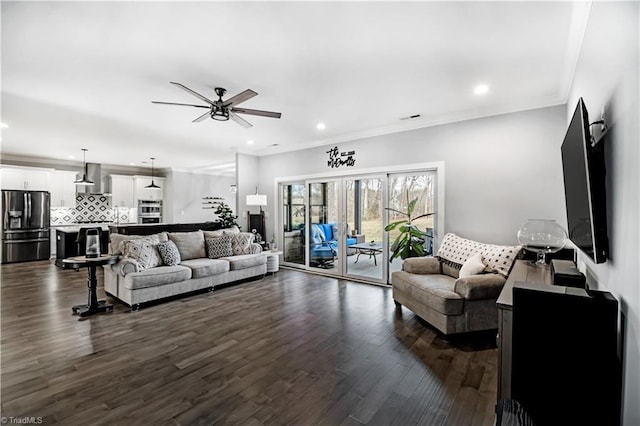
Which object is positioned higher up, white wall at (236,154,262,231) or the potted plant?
white wall at (236,154,262,231)

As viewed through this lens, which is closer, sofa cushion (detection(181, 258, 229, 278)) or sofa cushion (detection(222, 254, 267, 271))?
sofa cushion (detection(181, 258, 229, 278))

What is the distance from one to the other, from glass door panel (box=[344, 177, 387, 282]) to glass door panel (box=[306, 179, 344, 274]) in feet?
0.69

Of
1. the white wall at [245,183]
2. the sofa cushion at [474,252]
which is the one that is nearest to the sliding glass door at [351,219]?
the sofa cushion at [474,252]

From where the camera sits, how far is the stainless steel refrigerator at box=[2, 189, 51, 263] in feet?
23.6

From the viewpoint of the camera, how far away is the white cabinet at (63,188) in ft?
26.6

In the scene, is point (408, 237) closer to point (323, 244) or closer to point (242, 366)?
point (323, 244)

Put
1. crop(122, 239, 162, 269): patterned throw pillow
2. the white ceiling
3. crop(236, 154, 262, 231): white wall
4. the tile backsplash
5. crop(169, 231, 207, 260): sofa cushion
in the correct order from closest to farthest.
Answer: the white ceiling
crop(122, 239, 162, 269): patterned throw pillow
crop(169, 231, 207, 260): sofa cushion
crop(236, 154, 262, 231): white wall
the tile backsplash

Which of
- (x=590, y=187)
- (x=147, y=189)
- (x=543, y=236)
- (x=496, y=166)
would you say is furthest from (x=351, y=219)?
(x=147, y=189)

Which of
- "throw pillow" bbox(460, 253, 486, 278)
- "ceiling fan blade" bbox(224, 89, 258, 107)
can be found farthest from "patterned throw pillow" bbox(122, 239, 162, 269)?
"throw pillow" bbox(460, 253, 486, 278)

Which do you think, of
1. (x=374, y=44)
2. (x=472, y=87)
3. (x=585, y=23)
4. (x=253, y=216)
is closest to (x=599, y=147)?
(x=585, y=23)

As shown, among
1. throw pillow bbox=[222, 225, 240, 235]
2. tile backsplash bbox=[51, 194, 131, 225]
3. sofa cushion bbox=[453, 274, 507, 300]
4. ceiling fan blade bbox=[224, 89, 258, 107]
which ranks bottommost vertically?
sofa cushion bbox=[453, 274, 507, 300]

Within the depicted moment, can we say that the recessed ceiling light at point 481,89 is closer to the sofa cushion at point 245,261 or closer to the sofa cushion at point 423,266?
the sofa cushion at point 423,266

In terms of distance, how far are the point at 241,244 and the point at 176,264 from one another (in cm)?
134

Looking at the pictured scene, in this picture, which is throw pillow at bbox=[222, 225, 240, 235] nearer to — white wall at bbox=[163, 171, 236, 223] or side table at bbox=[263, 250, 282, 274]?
side table at bbox=[263, 250, 282, 274]
